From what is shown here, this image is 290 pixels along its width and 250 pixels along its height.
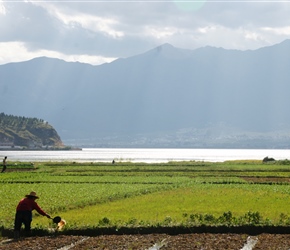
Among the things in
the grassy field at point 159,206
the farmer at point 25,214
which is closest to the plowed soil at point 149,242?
the farmer at point 25,214

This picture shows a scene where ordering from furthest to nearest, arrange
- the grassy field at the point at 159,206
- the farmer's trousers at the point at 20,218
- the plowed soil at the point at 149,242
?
1. the grassy field at the point at 159,206
2. the farmer's trousers at the point at 20,218
3. the plowed soil at the point at 149,242

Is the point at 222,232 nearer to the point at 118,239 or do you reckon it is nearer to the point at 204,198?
the point at 118,239

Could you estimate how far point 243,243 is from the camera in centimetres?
2003

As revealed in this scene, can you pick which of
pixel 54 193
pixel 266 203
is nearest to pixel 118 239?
pixel 266 203

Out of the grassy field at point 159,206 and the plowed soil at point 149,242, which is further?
the grassy field at point 159,206

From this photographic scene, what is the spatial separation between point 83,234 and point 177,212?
794 centimetres

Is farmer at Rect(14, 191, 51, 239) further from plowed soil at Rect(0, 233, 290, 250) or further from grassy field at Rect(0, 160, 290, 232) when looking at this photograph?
grassy field at Rect(0, 160, 290, 232)

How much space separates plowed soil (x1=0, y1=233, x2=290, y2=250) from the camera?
63.7 feet

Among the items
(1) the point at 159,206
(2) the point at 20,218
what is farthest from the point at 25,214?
(1) the point at 159,206

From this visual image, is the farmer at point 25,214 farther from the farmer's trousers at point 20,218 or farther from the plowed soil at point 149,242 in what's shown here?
the plowed soil at point 149,242

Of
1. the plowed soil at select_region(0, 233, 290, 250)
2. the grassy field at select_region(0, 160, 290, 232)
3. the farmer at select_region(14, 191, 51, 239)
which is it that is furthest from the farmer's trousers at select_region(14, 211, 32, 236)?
the grassy field at select_region(0, 160, 290, 232)

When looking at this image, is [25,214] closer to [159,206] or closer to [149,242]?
[149,242]

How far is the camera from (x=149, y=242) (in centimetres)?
2042

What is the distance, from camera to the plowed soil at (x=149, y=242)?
765 inches
